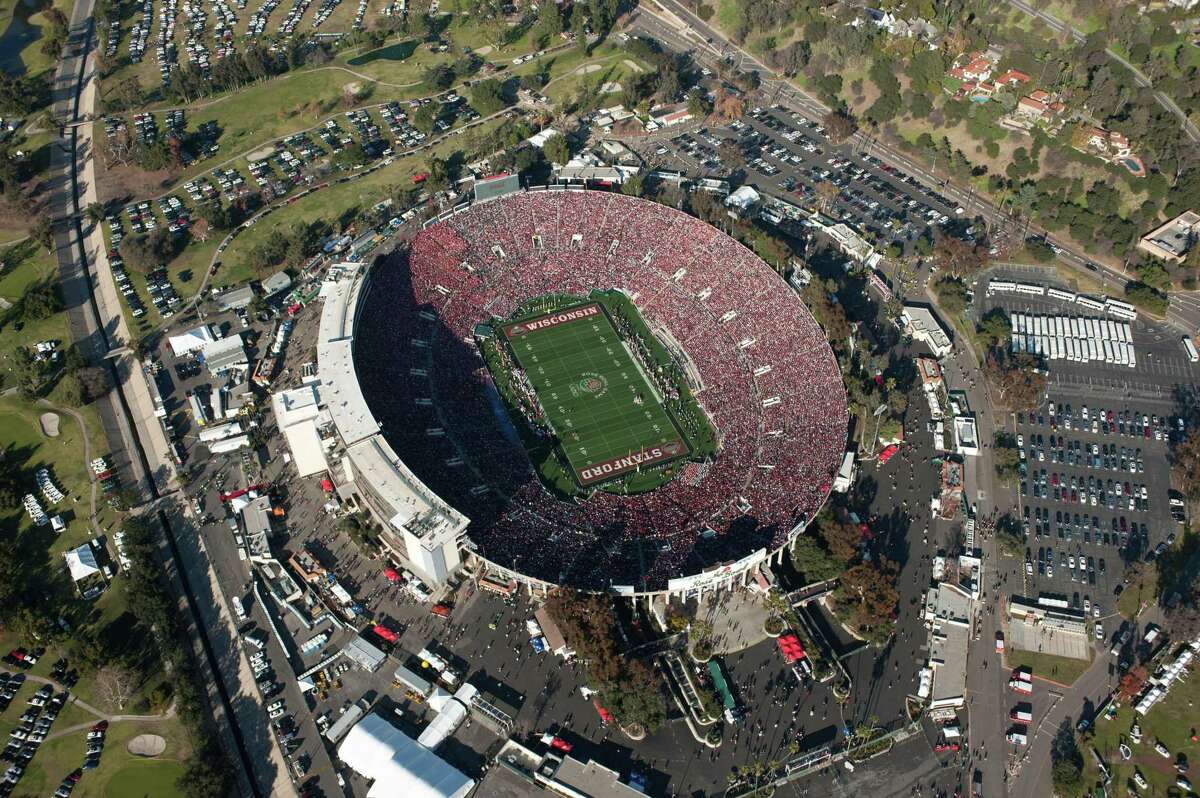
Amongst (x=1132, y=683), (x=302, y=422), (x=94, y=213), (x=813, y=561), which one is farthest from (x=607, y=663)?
(x=94, y=213)

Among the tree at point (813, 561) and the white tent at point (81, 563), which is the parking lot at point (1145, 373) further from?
the white tent at point (81, 563)

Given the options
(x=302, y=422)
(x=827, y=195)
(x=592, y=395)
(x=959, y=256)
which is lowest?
(x=592, y=395)

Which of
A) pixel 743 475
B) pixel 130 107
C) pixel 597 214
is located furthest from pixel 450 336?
pixel 130 107

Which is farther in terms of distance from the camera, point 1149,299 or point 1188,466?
point 1149,299

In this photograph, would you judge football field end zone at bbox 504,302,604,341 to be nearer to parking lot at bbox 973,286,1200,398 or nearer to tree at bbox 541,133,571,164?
tree at bbox 541,133,571,164

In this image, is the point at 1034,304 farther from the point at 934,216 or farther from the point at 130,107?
the point at 130,107

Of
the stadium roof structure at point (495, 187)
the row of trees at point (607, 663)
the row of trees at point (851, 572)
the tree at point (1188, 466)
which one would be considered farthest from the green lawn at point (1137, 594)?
the stadium roof structure at point (495, 187)

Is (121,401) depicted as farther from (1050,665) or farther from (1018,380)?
(1018,380)
